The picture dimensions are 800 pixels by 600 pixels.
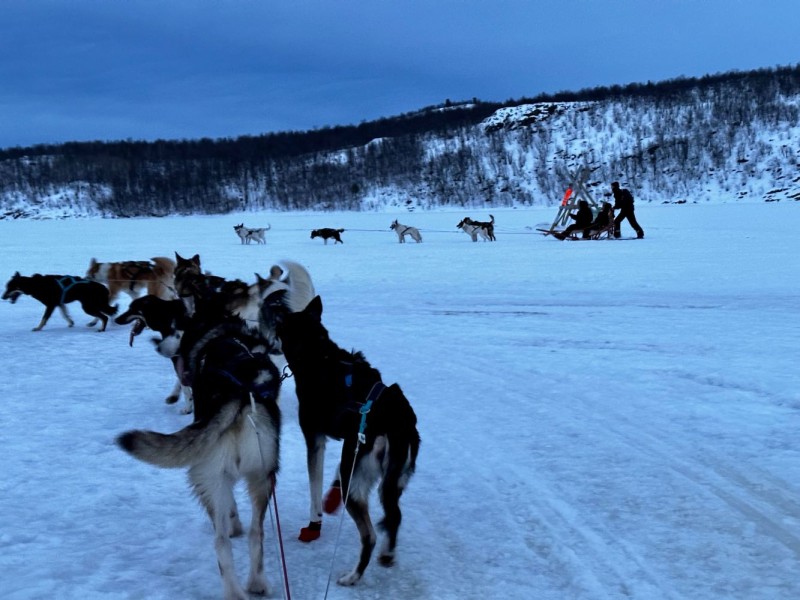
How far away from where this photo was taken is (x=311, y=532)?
2.56 m

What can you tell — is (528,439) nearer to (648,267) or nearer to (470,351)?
(470,351)

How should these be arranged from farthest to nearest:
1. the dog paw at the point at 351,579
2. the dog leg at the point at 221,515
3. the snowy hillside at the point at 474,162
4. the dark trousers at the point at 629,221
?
the snowy hillside at the point at 474,162 → the dark trousers at the point at 629,221 → the dog paw at the point at 351,579 → the dog leg at the point at 221,515

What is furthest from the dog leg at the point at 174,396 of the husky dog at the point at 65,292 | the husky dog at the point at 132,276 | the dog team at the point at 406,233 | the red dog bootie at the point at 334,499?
the dog team at the point at 406,233

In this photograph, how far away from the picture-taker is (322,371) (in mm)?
2625

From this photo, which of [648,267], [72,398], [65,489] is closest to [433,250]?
[648,267]

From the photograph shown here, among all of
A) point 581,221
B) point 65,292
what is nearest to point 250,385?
point 65,292

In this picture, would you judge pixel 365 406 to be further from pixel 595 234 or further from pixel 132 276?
pixel 595 234

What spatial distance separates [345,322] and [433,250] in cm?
943

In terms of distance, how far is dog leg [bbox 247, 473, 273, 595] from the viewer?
2.15 metres

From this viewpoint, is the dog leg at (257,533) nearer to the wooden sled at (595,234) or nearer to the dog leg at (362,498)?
the dog leg at (362,498)

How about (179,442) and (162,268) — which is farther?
(162,268)

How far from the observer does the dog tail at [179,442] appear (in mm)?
1894

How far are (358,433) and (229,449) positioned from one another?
446mm

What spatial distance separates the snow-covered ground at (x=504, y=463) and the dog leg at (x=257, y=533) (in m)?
0.13
